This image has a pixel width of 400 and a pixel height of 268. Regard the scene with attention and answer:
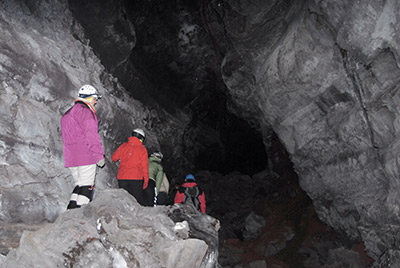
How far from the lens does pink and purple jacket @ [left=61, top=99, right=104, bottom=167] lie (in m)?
4.91

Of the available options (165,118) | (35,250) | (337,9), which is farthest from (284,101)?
(35,250)

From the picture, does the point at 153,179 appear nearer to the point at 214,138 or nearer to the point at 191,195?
the point at 191,195

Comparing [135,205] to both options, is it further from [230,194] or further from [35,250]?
[230,194]

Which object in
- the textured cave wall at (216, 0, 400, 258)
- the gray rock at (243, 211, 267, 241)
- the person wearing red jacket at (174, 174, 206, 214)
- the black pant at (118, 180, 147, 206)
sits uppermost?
the textured cave wall at (216, 0, 400, 258)

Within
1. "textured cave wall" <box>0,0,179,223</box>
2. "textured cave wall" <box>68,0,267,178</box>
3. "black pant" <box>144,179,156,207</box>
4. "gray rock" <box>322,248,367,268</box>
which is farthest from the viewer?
"textured cave wall" <box>68,0,267,178</box>

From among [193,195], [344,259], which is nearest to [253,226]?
[344,259]

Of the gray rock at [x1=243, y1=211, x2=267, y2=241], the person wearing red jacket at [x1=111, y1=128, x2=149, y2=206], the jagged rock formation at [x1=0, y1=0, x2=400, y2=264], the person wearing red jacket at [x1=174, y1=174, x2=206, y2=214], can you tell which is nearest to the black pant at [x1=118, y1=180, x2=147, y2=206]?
the person wearing red jacket at [x1=111, y1=128, x2=149, y2=206]

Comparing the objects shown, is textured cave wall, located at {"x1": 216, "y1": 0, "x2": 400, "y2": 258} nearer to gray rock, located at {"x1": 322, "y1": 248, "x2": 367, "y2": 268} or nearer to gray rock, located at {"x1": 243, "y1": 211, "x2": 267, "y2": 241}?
gray rock, located at {"x1": 322, "y1": 248, "x2": 367, "y2": 268}

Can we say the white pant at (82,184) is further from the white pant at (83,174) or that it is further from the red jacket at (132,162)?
the red jacket at (132,162)

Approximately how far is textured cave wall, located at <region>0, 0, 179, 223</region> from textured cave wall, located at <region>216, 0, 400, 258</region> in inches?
231

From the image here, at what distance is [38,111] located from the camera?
572 cm

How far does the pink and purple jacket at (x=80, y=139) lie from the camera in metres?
4.91

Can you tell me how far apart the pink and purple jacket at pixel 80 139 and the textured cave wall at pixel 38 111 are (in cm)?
72

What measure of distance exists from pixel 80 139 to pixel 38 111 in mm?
1405
